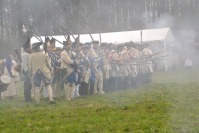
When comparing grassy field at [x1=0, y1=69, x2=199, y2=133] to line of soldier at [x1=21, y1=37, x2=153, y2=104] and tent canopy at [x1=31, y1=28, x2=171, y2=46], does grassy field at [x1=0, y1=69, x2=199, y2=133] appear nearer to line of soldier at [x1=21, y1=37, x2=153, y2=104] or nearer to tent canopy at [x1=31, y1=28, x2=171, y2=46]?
line of soldier at [x1=21, y1=37, x2=153, y2=104]

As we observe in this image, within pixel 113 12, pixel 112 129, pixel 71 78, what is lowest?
pixel 112 129

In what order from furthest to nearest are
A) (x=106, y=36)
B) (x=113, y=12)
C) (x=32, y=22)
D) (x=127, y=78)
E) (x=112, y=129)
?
(x=106, y=36), (x=127, y=78), (x=32, y=22), (x=113, y=12), (x=112, y=129)

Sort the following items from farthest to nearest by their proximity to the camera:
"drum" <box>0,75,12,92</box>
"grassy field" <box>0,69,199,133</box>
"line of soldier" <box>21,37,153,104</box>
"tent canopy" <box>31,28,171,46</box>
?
"tent canopy" <box>31,28,171,46</box>
"drum" <box>0,75,12,92</box>
"line of soldier" <box>21,37,153,104</box>
"grassy field" <box>0,69,199,133</box>

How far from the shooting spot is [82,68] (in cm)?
1669

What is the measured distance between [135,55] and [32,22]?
5552mm

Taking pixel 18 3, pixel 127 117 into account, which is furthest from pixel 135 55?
pixel 127 117

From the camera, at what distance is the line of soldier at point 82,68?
47.1ft

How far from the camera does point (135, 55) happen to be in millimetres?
21016

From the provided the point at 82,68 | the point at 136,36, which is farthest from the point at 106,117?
the point at 136,36

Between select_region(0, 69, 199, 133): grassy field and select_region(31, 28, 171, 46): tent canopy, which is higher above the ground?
select_region(31, 28, 171, 46): tent canopy

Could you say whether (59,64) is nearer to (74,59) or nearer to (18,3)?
(74,59)

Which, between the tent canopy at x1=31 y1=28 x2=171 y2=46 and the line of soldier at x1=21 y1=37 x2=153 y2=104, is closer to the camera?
the line of soldier at x1=21 y1=37 x2=153 y2=104

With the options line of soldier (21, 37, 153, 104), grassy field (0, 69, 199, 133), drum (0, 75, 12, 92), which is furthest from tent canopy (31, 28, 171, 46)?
grassy field (0, 69, 199, 133)

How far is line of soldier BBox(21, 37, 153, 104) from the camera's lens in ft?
47.1
